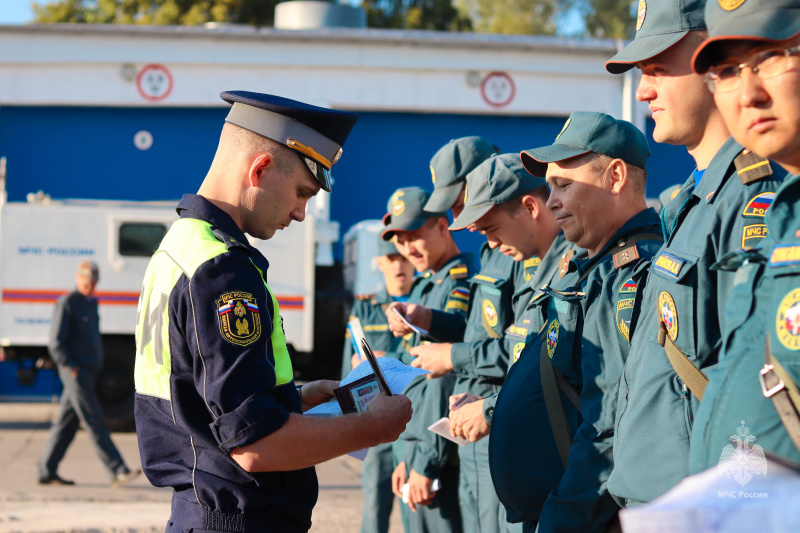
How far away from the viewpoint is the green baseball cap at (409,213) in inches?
197

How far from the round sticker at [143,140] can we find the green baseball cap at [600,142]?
46.8ft

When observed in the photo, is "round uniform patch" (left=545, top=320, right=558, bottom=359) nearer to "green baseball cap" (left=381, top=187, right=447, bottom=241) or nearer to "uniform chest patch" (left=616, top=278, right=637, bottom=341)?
"uniform chest patch" (left=616, top=278, right=637, bottom=341)

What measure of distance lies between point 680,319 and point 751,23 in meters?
0.65

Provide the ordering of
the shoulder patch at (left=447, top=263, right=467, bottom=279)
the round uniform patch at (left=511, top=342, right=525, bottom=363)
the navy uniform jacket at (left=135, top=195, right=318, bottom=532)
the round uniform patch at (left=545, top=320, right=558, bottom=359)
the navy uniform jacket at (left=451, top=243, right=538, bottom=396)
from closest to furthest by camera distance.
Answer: the navy uniform jacket at (left=135, top=195, right=318, bottom=532) → the round uniform patch at (left=545, top=320, right=558, bottom=359) → the round uniform patch at (left=511, top=342, right=525, bottom=363) → the navy uniform jacket at (left=451, top=243, right=538, bottom=396) → the shoulder patch at (left=447, top=263, right=467, bottom=279)

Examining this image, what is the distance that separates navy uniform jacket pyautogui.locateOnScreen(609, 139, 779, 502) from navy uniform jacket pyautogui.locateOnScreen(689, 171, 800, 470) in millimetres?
230

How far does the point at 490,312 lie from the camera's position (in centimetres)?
381

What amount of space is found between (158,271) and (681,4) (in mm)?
1570

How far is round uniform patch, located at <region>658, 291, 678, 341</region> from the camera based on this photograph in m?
1.85

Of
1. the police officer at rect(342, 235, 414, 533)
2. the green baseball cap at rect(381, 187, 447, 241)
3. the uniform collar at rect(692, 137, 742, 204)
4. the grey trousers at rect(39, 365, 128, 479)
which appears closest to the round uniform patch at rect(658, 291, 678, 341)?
the uniform collar at rect(692, 137, 742, 204)

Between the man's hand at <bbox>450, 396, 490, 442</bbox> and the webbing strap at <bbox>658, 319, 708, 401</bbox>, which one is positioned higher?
the webbing strap at <bbox>658, 319, 708, 401</bbox>

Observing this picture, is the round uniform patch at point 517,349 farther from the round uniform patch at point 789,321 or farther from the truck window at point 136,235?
the truck window at point 136,235

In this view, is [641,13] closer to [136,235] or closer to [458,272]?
[458,272]

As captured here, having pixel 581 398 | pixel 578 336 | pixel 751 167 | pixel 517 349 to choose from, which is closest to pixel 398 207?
pixel 517 349
